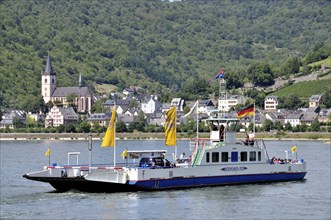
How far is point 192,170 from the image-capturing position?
2212 inches

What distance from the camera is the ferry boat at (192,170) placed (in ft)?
176

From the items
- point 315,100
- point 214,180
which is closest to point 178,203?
point 214,180

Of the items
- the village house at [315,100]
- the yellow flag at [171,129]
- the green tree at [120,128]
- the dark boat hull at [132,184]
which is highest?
the village house at [315,100]

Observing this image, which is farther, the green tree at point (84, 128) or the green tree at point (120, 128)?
the green tree at point (84, 128)

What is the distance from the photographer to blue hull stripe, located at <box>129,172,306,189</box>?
54.4 meters

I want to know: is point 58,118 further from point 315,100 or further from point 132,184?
point 132,184

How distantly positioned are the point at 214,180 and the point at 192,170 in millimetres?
1779

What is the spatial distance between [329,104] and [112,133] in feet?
477

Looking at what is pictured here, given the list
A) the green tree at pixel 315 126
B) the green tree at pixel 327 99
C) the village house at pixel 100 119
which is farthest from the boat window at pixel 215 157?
the green tree at pixel 327 99

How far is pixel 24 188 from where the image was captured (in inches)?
2254

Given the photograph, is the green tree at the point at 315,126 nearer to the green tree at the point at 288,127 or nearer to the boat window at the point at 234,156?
the green tree at the point at 288,127

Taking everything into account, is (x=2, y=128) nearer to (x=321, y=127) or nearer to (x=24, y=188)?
(x=321, y=127)

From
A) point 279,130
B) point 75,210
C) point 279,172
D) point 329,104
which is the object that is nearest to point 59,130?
point 279,130

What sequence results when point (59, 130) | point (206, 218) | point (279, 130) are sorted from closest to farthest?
point (206, 218) < point (279, 130) < point (59, 130)
